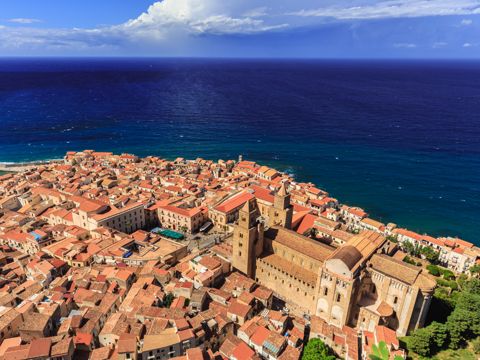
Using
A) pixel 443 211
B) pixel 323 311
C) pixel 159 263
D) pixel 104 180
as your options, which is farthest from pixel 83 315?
pixel 443 211

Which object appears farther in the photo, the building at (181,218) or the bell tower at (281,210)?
the building at (181,218)

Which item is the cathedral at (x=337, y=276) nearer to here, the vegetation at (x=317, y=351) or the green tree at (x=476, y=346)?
the vegetation at (x=317, y=351)

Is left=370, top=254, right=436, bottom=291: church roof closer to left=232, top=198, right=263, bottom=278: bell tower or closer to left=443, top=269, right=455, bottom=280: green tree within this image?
left=232, top=198, right=263, bottom=278: bell tower

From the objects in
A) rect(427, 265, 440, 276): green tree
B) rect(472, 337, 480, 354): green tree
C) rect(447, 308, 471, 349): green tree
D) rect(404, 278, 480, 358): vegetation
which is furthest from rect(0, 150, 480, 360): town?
rect(472, 337, 480, 354): green tree

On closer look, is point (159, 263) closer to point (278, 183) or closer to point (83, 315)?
point (83, 315)

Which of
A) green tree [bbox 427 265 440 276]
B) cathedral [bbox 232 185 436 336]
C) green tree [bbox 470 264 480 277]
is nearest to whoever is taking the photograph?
cathedral [bbox 232 185 436 336]

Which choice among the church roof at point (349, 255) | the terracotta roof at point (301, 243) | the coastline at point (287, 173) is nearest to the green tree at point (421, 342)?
the church roof at point (349, 255)
